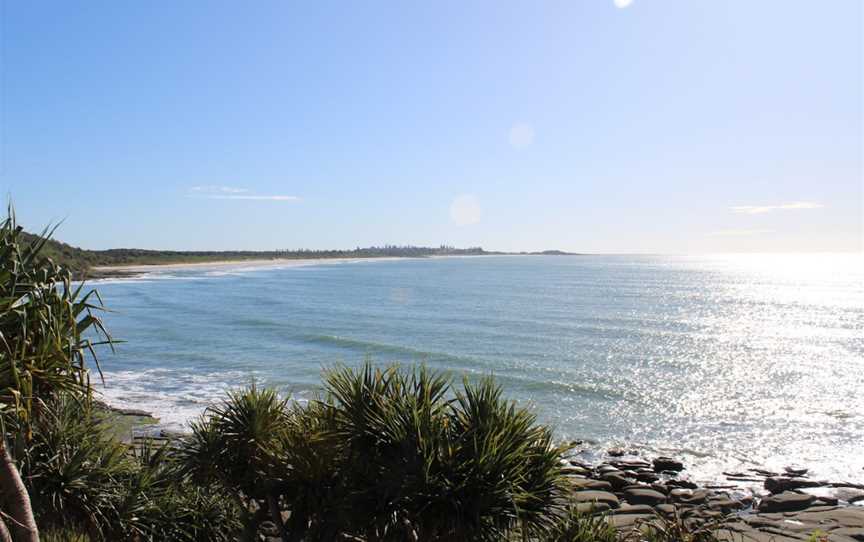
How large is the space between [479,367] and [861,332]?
110 feet

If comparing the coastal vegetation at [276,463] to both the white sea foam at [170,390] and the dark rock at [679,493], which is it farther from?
the white sea foam at [170,390]

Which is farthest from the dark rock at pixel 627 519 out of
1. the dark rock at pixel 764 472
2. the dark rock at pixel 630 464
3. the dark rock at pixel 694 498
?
the dark rock at pixel 764 472

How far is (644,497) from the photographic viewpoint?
47.7 ft

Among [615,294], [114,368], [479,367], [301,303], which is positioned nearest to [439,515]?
[479,367]

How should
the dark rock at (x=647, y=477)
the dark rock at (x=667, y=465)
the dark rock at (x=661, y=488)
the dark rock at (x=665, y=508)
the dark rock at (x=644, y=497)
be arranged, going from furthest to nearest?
the dark rock at (x=667, y=465) < the dark rock at (x=647, y=477) < the dark rock at (x=661, y=488) < the dark rock at (x=644, y=497) < the dark rock at (x=665, y=508)

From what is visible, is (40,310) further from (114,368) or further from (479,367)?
(114,368)

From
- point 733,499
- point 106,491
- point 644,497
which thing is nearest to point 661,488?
point 644,497

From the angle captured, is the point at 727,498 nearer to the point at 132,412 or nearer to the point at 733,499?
the point at 733,499

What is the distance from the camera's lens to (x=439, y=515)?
6.63 m

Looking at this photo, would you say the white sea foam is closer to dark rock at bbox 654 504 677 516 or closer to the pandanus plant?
dark rock at bbox 654 504 677 516

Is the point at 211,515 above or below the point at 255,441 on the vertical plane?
below

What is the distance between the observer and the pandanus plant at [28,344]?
525 cm

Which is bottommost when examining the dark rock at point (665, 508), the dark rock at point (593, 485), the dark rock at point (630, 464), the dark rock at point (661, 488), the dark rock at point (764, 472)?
the dark rock at point (764, 472)

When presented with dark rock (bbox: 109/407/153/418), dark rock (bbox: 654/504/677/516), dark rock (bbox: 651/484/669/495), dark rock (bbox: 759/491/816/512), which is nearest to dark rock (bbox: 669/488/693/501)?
dark rock (bbox: 651/484/669/495)
